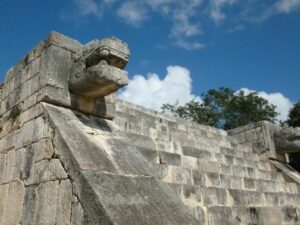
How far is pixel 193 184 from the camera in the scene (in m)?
5.01

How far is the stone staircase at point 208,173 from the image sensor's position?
4.68 metres

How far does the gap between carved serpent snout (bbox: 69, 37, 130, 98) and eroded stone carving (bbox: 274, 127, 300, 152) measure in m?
6.87

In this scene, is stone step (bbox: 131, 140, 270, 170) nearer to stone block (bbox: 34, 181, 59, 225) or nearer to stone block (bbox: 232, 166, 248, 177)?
stone block (bbox: 232, 166, 248, 177)

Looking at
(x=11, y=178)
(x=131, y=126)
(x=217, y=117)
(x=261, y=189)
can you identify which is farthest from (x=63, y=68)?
(x=217, y=117)

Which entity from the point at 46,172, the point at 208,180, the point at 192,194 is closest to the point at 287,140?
the point at 208,180

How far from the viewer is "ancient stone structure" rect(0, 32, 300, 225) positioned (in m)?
2.94

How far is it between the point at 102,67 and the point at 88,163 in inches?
46.6

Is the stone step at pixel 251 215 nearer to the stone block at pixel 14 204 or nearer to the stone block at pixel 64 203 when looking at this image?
the stone block at pixel 64 203

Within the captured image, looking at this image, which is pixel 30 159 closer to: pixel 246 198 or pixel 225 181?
pixel 225 181

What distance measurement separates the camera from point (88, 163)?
125 inches

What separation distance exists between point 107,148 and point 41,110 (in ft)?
3.29

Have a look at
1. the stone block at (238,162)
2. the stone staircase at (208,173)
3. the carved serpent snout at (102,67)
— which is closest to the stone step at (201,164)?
the stone staircase at (208,173)

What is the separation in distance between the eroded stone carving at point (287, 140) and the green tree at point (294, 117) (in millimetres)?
13476

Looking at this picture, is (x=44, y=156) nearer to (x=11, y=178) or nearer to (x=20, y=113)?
(x=11, y=178)
